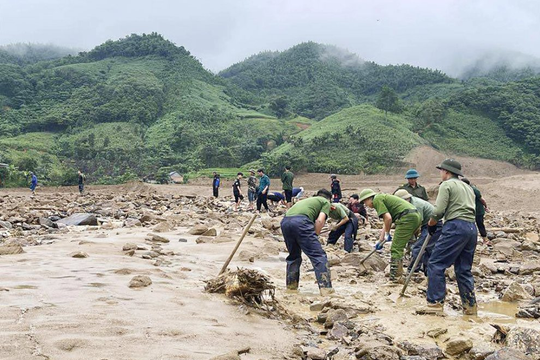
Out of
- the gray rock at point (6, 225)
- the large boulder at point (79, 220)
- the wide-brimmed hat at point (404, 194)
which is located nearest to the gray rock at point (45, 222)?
the large boulder at point (79, 220)

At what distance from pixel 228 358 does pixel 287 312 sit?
5.41ft

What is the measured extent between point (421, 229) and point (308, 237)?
7.25 feet

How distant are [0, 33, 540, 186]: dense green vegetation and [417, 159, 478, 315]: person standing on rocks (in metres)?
30.5

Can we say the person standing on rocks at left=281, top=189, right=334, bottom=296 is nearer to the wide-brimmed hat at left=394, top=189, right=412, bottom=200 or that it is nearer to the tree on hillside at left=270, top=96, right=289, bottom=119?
the wide-brimmed hat at left=394, top=189, right=412, bottom=200

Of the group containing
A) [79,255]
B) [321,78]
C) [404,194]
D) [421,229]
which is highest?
[321,78]

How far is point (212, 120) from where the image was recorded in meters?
57.8

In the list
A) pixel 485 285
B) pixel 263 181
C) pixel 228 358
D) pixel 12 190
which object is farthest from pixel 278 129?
pixel 228 358

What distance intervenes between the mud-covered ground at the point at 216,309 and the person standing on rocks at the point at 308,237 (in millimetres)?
217

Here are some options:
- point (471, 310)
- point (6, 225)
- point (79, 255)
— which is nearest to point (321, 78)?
point (6, 225)

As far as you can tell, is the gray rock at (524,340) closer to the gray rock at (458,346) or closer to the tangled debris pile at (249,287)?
the gray rock at (458,346)

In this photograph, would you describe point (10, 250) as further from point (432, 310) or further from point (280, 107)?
point (280, 107)

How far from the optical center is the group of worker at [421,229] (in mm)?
5254

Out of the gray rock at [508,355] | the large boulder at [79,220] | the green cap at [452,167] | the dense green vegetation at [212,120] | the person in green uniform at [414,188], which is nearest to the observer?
the gray rock at [508,355]

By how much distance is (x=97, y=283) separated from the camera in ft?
16.6
